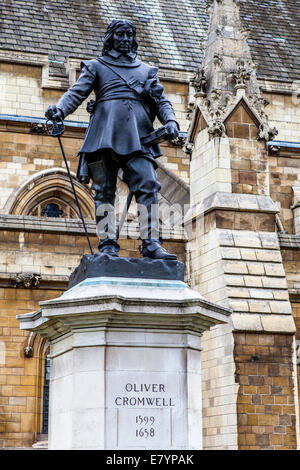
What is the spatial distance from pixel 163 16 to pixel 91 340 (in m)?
18.4

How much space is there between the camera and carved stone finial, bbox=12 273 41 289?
1434cm

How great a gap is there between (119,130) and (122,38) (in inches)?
36.9

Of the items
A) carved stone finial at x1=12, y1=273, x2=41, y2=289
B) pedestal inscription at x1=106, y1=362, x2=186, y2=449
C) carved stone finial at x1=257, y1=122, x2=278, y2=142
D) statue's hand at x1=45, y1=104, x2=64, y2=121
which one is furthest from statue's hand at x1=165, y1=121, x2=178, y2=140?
carved stone finial at x1=257, y1=122, x2=278, y2=142

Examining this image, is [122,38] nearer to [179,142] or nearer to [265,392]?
[265,392]

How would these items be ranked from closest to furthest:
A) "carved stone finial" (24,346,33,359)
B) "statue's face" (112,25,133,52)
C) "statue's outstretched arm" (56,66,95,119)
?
"statue's outstretched arm" (56,66,95,119)
"statue's face" (112,25,133,52)
"carved stone finial" (24,346,33,359)

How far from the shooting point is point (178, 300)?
7.68 meters

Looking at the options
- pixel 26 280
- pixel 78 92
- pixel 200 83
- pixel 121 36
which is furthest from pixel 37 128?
pixel 78 92

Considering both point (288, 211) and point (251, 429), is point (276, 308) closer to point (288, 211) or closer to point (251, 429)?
point (251, 429)

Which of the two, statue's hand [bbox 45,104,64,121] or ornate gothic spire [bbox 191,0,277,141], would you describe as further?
ornate gothic spire [bbox 191,0,277,141]

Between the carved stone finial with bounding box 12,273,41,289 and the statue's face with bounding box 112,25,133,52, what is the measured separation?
6.50 metres

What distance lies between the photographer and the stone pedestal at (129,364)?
7.46 m

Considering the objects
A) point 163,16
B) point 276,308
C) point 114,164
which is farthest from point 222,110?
point 163,16

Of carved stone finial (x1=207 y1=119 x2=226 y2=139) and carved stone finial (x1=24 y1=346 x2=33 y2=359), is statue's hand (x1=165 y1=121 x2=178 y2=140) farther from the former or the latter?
carved stone finial (x1=207 y1=119 x2=226 y2=139)

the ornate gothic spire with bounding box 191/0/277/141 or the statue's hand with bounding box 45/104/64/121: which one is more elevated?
the ornate gothic spire with bounding box 191/0/277/141
